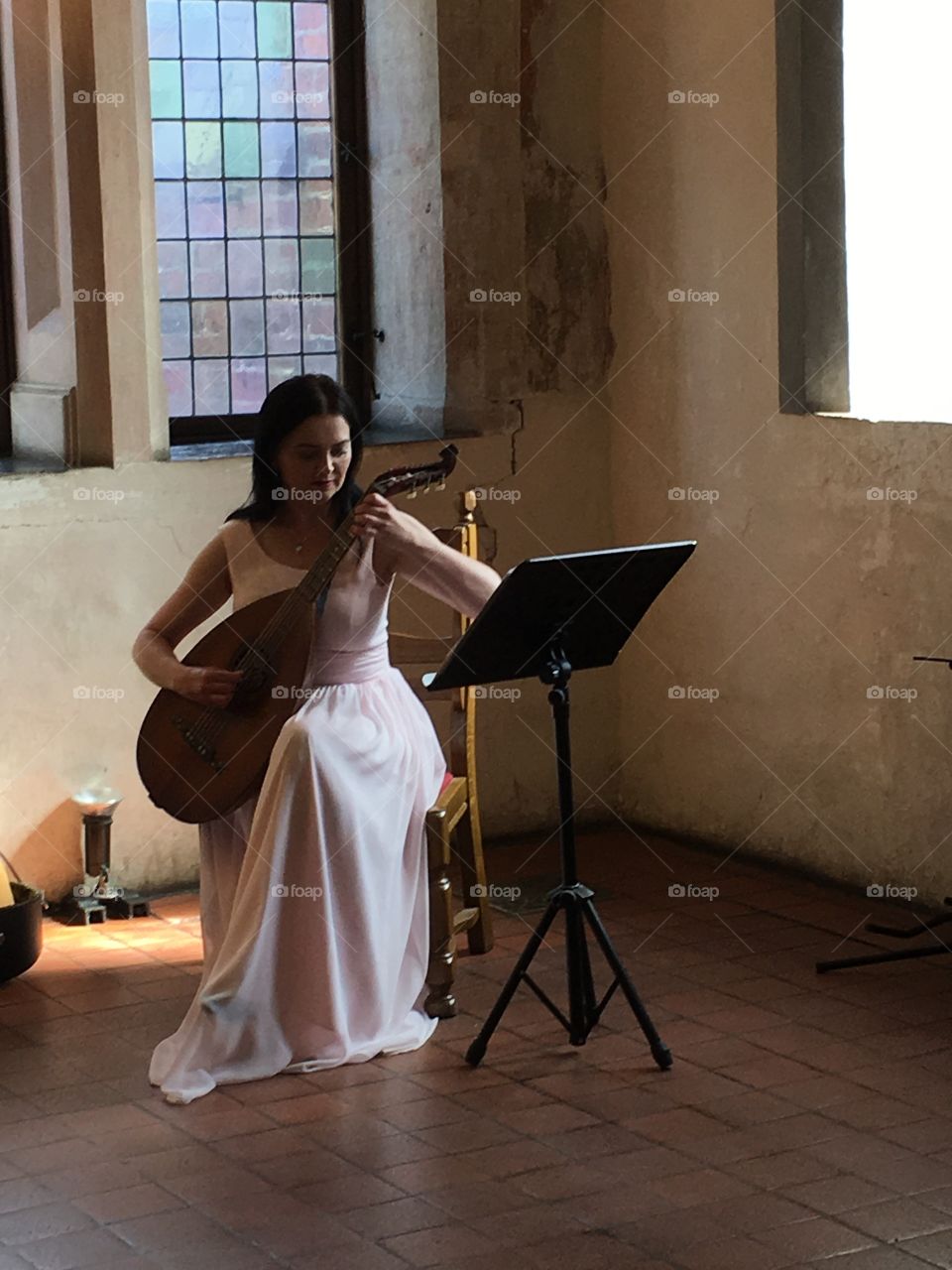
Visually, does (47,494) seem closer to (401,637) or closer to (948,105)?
(401,637)

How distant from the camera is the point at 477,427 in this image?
21.2ft

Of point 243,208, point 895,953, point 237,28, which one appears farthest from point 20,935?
point 237,28

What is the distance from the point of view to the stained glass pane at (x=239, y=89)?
6.34 metres

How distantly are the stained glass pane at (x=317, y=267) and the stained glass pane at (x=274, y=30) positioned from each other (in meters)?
0.61

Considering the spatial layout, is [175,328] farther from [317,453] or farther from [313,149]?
[317,453]

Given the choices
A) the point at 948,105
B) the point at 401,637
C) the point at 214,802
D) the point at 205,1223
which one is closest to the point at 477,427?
the point at 401,637

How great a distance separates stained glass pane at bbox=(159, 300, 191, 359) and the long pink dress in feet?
5.82

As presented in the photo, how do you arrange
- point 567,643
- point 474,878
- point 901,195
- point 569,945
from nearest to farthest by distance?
point 567,643 < point 569,945 < point 474,878 < point 901,195

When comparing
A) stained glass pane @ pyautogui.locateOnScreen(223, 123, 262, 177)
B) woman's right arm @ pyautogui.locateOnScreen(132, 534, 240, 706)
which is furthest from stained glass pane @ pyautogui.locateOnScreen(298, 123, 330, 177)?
woman's right arm @ pyautogui.locateOnScreen(132, 534, 240, 706)

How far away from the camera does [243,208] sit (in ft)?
21.1

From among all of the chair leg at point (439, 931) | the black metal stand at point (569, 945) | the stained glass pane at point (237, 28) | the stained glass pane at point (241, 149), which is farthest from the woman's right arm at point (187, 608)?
the stained glass pane at point (237, 28)

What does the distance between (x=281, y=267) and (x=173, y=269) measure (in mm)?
371

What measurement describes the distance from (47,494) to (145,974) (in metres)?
1.45

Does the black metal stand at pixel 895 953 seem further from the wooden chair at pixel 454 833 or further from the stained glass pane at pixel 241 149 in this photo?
the stained glass pane at pixel 241 149
